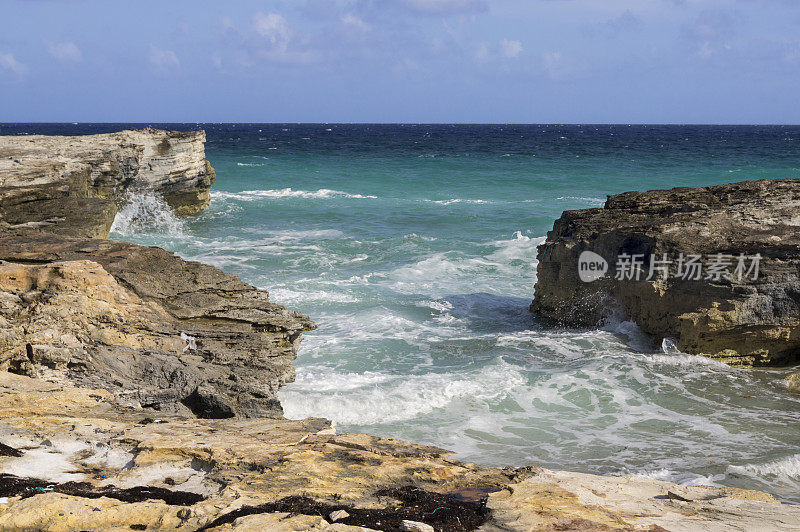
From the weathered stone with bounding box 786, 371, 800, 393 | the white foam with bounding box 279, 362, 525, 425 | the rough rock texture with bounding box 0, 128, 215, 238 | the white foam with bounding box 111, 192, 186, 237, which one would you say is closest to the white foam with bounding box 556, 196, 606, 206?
the rough rock texture with bounding box 0, 128, 215, 238

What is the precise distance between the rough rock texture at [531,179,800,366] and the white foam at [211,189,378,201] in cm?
1764

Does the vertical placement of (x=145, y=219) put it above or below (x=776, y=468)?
above

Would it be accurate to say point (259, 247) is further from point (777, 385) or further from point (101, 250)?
point (777, 385)

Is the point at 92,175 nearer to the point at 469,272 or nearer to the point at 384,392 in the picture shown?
the point at 469,272

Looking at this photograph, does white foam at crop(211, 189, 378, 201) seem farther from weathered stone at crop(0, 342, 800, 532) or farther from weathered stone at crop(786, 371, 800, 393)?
weathered stone at crop(0, 342, 800, 532)

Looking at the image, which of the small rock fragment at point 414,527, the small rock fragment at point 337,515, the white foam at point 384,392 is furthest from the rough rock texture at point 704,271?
the small rock fragment at point 337,515

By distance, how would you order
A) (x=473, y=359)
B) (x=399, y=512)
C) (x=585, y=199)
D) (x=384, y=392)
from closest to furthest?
(x=399, y=512)
(x=384, y=392)
(x=473, y=359)
(x=585, y=199)

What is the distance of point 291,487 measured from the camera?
10.5ft

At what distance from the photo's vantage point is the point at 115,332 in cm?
522

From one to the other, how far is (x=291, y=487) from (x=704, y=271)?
22.3 ft

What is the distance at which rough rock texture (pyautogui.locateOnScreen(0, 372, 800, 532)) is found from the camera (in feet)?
9.36

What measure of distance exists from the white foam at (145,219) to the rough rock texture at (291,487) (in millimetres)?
15274

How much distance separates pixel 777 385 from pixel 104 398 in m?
7.10

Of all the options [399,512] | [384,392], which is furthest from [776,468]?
[399,512]
